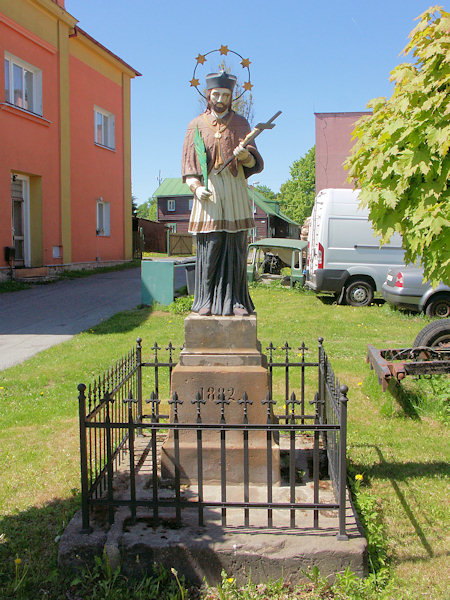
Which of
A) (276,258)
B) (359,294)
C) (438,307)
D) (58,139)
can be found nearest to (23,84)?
(58,139)

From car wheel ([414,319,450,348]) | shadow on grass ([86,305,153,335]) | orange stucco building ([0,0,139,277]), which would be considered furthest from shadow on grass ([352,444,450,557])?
orange stucco building ([0,0,139,277])

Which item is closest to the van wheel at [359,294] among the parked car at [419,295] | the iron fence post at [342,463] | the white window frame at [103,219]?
the parked car at [419,295]

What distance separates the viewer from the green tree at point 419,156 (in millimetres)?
3754

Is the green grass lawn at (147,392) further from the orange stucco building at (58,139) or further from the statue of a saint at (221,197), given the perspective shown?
the orange stucco building at (58,139)

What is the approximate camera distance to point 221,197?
4.11 metres

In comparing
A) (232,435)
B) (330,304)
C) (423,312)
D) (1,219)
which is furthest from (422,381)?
(1,219)

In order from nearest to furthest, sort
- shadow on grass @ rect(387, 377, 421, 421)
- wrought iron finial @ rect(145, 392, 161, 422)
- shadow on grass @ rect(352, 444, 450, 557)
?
wrought iron finial @ rect(145, 392, 161, 422)
shadow on grass @ rect(352, 444, 450, 557)
shadow on grass @ rect(387, 377, 421, 421)

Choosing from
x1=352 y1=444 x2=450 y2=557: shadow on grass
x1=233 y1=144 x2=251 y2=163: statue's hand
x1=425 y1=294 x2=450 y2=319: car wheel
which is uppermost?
x1=233 y1=144 x2=251 y2=163: statue's hand

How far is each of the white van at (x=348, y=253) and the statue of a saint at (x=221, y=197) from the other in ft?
32.4

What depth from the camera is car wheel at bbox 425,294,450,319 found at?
11.5 meters

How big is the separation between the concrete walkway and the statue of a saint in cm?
447

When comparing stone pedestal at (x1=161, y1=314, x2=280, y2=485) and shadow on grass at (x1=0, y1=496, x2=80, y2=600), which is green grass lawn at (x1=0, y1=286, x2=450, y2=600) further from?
stone pedestal at (x1=161, y1=314, x2=280, y2=485)

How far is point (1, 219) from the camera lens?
1398 centimetres

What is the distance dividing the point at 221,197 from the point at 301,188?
6037 centimetres
